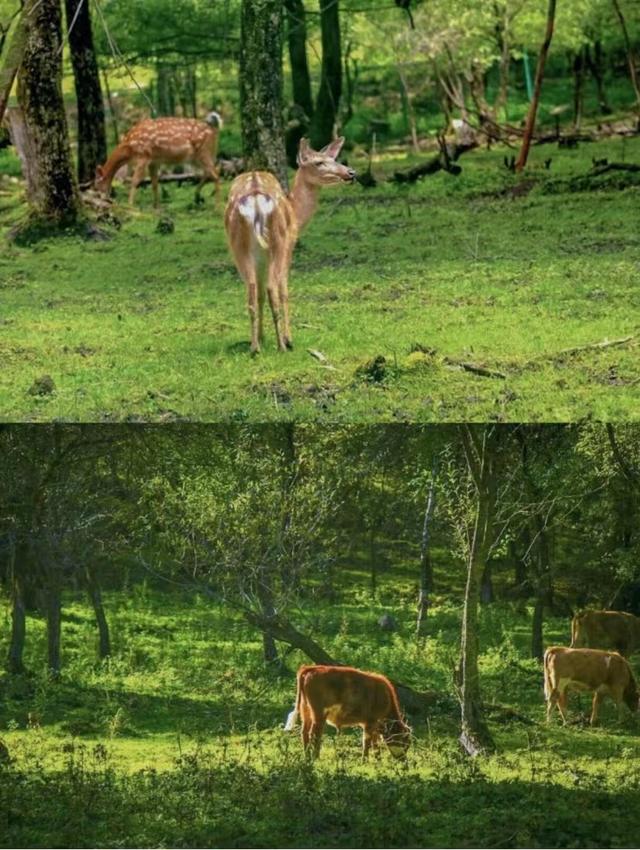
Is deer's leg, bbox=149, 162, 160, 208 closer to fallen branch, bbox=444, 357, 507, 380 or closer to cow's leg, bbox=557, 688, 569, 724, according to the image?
fallen branch, bbox=444, 357, 507, 380

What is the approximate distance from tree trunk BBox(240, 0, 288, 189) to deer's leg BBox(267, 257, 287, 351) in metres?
2.25

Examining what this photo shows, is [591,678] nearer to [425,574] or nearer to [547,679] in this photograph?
[547,679]

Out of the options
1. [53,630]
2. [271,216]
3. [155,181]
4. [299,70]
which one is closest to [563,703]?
[53,630]

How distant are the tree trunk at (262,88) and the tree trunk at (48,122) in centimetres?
182

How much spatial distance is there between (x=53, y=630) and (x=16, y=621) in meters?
0.11

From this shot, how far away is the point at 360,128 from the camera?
24.2m

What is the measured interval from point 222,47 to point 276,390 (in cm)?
1399

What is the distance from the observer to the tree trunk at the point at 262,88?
10.1 meters

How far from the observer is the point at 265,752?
15.0 ft

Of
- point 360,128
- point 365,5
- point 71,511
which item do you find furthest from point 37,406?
point 360,128

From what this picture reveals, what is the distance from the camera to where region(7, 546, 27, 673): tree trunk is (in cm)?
462

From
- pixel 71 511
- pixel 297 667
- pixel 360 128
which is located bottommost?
pixel 360 128

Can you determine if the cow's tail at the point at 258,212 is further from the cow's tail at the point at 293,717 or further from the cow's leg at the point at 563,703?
the cow's leg at the point at 563,703

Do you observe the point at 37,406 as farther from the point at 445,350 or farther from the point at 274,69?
the point at 274,69
